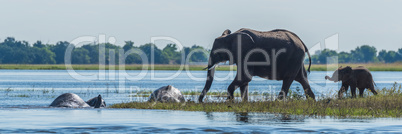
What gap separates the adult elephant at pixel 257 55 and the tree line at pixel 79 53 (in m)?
110

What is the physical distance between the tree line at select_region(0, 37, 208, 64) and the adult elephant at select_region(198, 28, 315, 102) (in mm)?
109810

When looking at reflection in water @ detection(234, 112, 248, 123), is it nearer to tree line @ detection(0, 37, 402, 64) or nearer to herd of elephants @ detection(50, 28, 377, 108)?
herd of elephants @ detection(50, 28, 377, 108)

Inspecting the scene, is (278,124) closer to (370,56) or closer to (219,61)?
(219,61)

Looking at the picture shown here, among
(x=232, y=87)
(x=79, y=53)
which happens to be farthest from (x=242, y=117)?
(x=79, y=53)

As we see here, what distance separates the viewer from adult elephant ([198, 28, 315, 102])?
790 inches

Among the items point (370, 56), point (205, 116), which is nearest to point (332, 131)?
point (205, 116)

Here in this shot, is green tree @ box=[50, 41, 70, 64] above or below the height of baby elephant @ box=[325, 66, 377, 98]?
above

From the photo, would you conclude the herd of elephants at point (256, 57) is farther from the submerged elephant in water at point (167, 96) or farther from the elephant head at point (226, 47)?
the submerged elephant in water at point (167, 96)

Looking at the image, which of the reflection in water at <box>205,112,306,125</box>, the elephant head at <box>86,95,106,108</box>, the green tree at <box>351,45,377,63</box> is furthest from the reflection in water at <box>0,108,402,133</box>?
the green tree at <box>351,45,377,63</box>

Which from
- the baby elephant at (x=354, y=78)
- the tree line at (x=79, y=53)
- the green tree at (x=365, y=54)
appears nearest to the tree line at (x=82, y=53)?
the tree line at (x=79, y=53)

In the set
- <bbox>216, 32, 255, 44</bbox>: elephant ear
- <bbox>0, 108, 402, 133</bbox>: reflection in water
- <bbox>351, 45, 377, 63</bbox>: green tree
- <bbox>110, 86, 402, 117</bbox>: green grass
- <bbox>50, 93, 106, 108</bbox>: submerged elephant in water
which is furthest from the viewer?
<bbox>351, 45, 377, 63</bbox>: green tree

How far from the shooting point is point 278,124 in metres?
15.6

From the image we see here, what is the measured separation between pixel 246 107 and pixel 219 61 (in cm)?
158

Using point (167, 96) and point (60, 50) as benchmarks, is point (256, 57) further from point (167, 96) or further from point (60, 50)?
point (60, 50)
